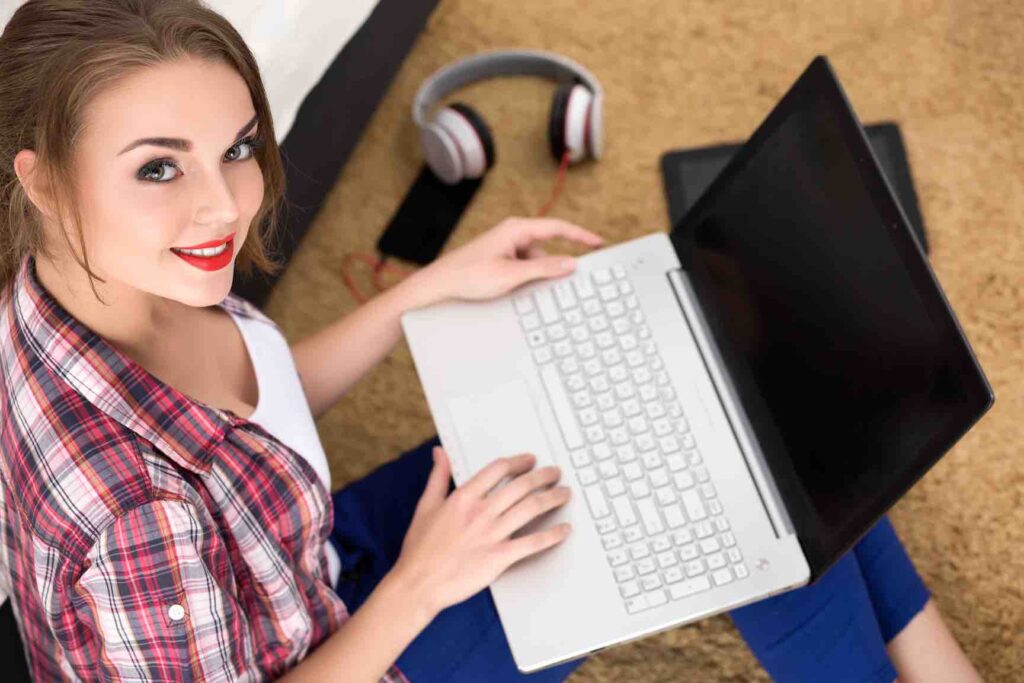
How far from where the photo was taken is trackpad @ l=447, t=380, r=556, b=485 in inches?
37.0

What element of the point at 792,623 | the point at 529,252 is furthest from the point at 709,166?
the point at 792,623

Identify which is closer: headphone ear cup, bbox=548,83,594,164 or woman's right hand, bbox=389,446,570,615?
woman's right hand, bbox=389,446,570,615

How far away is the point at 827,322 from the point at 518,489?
1.00 ft

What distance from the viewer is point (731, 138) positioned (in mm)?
1542

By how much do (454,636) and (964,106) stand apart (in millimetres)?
1160

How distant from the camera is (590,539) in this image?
891mm

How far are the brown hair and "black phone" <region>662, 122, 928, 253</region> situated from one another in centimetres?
90

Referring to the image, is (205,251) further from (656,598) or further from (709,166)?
(709,166)

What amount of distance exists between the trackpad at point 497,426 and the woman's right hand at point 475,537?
0.16 ft

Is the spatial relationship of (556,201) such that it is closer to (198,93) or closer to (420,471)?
(420,471)

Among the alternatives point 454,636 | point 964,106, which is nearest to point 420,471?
point 454,636

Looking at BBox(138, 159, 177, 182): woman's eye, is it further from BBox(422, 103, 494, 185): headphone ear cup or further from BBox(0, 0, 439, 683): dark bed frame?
BBox(422, 103, 494, 185): headphone ear cup

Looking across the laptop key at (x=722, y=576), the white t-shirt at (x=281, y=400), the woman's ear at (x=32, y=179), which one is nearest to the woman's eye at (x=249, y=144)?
the woman's ear at (x=32, y=179)

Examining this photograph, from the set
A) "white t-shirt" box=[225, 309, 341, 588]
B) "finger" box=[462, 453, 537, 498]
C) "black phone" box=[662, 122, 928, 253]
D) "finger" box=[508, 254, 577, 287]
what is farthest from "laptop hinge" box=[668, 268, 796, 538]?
"black phone" box=[662, 122, 928, 253]
